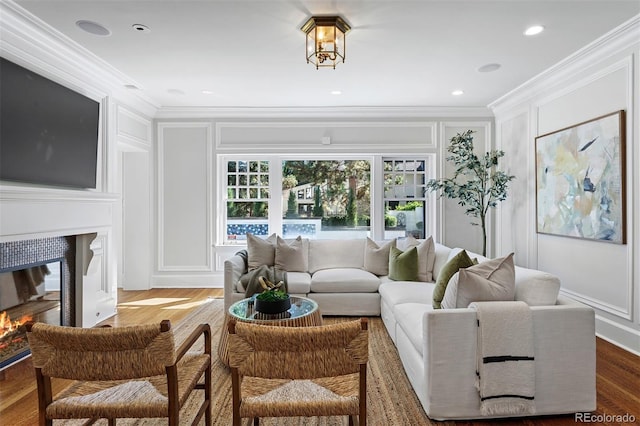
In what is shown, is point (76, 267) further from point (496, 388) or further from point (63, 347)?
point (496, 388)

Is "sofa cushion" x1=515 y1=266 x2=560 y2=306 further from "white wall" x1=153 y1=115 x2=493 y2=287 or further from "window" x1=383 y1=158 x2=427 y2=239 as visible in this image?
"window" x1=383 y1=158 x2=427 y2=239

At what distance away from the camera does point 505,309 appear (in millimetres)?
2018

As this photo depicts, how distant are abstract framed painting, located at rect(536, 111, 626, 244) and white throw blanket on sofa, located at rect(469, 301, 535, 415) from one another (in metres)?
1.91

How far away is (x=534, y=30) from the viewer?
9.65 feet

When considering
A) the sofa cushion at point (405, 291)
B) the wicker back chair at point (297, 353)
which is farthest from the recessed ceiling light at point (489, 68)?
the wicker back chair at point (297, 353)

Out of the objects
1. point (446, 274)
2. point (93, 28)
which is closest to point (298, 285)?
point (446, 274)

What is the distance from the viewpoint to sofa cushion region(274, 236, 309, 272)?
4.27 metres

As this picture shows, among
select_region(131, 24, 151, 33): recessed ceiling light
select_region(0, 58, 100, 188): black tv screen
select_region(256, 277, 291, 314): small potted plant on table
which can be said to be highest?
select_region(131, 24, 151, 33): recessed ceiling light

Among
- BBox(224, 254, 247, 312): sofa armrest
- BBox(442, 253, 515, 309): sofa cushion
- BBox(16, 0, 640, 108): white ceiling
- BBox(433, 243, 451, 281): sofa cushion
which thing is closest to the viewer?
BBox(442, 253, 515, 309): sofa cushion

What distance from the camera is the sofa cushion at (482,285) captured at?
2125 millimetres

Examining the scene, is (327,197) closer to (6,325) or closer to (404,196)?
(404,196)

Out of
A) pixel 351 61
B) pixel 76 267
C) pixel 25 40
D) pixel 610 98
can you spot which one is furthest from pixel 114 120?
pixel 610 98

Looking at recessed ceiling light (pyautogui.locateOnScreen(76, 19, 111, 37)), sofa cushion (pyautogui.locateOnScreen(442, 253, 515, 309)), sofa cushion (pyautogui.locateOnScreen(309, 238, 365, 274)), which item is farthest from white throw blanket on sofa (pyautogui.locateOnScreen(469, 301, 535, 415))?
recessed ceiling light (pyautogui.locateOnScreen(76, 19, 111, 37))

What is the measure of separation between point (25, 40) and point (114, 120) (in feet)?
4.68
